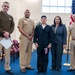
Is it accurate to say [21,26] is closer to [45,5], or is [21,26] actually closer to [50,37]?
[50,37]

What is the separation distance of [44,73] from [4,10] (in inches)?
72.9

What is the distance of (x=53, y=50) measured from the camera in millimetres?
4887

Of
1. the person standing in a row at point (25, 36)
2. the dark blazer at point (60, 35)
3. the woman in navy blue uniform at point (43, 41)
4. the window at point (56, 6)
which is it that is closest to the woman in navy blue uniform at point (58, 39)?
the dark blazer at point (60, 35)

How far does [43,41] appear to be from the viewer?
14.6 ft

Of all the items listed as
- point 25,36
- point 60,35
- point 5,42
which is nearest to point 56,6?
point 60,35

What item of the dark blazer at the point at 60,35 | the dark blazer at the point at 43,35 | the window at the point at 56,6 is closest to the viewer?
the dark blazer at the point at 43,35

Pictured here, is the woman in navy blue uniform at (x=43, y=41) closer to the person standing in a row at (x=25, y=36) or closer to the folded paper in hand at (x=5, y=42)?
the person standing in a row at (x=25, y=36)

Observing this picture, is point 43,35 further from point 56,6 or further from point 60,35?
point 56,6

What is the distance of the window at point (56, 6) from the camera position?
10555 mm

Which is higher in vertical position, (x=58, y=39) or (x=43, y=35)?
(x=43, y=35)

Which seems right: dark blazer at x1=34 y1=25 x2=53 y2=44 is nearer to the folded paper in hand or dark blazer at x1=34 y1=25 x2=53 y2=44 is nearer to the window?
the folded paper in hand

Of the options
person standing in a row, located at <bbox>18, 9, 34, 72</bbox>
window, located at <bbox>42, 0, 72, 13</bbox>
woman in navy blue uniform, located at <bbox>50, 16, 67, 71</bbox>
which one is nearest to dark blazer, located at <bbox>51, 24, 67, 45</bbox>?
woman in navy blue uniform, located at <bbox>50, 16, 67, 71</bbox>

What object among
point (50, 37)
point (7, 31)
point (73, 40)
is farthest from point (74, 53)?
point (7, 31)

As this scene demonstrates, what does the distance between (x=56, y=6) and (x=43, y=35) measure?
6484mm
